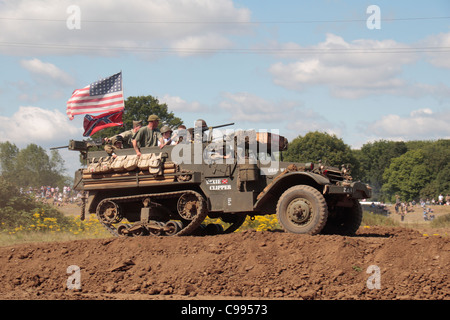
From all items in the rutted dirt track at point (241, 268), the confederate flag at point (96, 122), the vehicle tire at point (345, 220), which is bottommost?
the rutted dirt track at point (241, 268)

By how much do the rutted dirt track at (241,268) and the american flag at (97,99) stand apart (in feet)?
16.0

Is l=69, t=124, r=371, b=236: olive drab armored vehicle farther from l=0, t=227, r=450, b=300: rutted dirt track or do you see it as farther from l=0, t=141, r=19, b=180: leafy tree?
l=0, t=141, r=19, b=180: leafy tree

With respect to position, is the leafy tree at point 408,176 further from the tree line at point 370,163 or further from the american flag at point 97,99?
the american flag at point 97,99

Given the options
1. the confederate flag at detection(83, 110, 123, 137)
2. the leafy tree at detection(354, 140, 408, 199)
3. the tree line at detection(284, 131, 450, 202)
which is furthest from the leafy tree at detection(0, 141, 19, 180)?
the confederate flag at detection(83, 110, 123, 137)

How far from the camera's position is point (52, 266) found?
11617 millimetres

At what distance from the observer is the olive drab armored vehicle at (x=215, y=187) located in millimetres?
12188

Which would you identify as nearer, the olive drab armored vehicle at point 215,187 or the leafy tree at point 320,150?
the olive drab armored vehicle at point 215,187

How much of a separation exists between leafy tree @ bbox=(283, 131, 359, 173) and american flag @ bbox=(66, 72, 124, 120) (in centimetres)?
4690

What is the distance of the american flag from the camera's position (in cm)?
1614

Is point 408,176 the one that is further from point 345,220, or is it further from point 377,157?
point 345,220

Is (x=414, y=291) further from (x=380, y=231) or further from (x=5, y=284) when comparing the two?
(x=5, y=284)

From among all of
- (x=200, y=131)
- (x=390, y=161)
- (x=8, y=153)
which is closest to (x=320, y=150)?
(x=390, y=161)

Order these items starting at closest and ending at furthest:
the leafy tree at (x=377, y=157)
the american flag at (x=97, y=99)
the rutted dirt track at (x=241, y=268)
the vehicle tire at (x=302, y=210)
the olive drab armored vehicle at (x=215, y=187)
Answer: the rutted dirt track at (x=241, y=268), the vehicle tire at (x=302, y=210), the olive drab armored vehicle at (x=215, y=187), the american flag at (x=97, y=99), the leafy tree at (x=377, y=157)

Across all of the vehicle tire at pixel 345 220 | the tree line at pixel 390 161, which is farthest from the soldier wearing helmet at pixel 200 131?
the tree line at pixel 390 161
